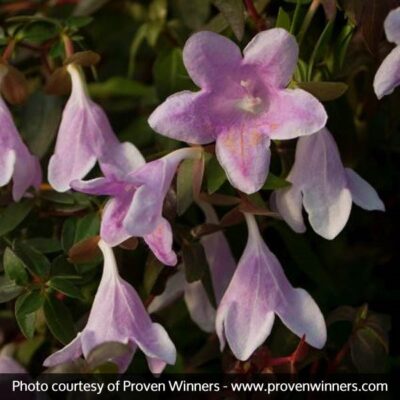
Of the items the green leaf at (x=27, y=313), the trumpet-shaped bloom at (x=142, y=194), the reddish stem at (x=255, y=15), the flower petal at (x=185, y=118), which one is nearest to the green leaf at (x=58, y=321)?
the green leaf at (x=27, y=313)

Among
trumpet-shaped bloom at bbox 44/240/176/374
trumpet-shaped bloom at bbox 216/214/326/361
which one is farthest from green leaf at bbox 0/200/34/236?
trumpet-shaped bloom at bbox 216/214/326/361

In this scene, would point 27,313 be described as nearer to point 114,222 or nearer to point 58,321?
point 58,321

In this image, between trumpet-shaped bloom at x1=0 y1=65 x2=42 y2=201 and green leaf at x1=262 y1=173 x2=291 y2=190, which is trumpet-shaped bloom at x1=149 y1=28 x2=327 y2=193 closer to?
green leaf at x1=262 y1=173 x2=291 y2=190

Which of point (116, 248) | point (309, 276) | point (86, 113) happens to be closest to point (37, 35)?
point (86, 113)

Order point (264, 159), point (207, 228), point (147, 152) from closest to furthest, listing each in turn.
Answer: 1. point (264, 159)
2. point (207, 228)
3. point (147, 152)

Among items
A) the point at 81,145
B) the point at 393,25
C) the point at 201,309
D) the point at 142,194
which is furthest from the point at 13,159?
the point at 393,25

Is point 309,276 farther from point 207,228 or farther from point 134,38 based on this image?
point 134,38
